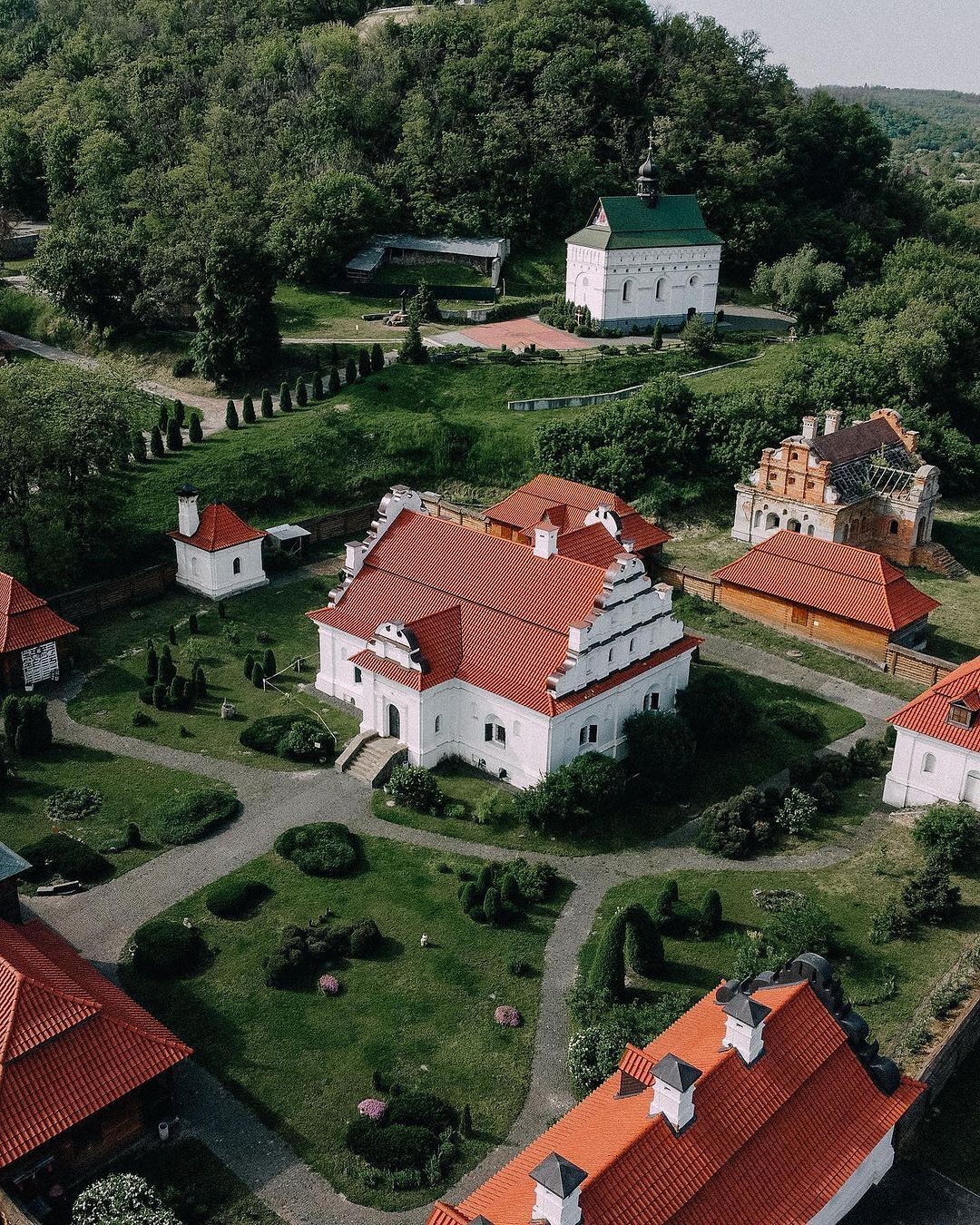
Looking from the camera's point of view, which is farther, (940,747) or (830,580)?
(830,580)

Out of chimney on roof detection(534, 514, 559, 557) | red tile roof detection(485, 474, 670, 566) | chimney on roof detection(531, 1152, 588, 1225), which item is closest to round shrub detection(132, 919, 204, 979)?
chimney on roof detection(531, 1152, 588, 1225)

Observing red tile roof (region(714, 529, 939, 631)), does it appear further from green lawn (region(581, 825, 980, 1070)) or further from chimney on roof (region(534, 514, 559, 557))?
chimney on roof (region(534, 514, 559, 557))

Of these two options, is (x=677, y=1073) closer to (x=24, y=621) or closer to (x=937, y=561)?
(x=24, y=621)

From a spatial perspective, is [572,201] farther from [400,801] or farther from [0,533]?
[400,801]

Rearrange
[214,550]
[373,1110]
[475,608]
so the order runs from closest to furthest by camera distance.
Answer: [373,1110] < [475,608] < [214,550]

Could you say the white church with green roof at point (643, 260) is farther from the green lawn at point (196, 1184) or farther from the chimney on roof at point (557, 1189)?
the chimney on roof at point (557, 1189)

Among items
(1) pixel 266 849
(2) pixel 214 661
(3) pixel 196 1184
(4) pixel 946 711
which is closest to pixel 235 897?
(1) pixel 266 849

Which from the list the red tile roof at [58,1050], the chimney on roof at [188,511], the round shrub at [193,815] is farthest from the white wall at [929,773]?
the chimney on roof at [188,511]
